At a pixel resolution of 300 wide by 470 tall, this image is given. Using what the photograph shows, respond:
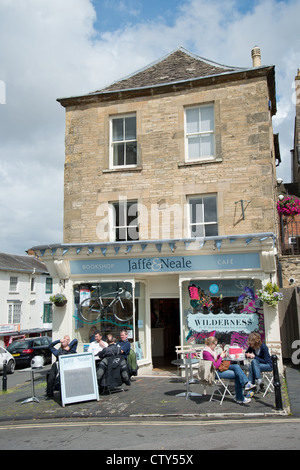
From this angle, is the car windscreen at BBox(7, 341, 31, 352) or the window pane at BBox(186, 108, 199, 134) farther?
the car windscreen at BBox(7, 341, 31, 352)

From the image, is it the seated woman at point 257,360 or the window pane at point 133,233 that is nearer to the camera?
the seated woman at point 257,360

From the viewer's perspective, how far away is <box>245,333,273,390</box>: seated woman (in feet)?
27.3

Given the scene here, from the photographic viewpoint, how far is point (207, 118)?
508 inches

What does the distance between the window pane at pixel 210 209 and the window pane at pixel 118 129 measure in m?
3.79

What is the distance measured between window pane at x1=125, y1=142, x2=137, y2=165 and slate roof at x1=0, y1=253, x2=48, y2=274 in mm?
19947

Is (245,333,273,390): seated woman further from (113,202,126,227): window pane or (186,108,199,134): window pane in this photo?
(186,108,199,134): window pane

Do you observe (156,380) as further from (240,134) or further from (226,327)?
(240,134)

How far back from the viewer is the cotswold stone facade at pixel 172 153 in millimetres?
12040

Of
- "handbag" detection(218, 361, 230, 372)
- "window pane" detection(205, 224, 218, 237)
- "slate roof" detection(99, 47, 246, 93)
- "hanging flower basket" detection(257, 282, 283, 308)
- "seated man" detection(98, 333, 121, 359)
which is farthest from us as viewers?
"slate roof" detection(99, 47, 246, 93)

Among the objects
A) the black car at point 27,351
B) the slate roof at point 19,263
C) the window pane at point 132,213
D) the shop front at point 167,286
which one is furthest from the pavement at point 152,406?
the slate roof at point 19,263

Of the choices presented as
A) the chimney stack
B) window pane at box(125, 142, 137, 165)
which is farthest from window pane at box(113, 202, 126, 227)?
the chimney stack

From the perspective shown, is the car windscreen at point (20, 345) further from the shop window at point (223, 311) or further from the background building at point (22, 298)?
the shop window at point (223, 311)

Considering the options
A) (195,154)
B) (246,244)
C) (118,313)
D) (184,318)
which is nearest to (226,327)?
(184,318)

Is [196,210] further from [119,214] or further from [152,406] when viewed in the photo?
[152,406]
